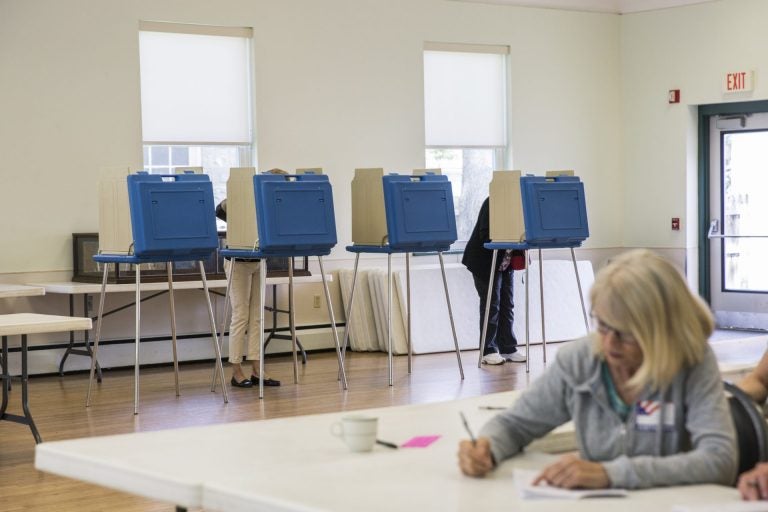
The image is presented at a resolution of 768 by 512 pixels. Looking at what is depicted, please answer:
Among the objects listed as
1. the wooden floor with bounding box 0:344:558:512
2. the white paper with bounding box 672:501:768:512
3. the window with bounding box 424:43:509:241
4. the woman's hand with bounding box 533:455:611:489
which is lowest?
the wooden floor with bounding box 0:344:558:512

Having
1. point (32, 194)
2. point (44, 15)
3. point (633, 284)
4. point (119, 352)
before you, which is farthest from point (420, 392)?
point (633, 284)

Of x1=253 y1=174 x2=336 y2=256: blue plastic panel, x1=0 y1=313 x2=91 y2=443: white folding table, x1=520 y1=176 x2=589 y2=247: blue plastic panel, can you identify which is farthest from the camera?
x1=520 y1=176 x2=589 y2=247: blue plastic panel

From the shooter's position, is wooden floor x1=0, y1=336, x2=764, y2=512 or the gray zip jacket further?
wooden floor x1=0, y1=336, x2=764, y2=512

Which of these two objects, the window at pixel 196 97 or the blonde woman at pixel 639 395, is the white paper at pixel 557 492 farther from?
the window at pixel 196 97

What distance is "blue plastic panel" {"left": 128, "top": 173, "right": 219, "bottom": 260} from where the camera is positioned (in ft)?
20.0

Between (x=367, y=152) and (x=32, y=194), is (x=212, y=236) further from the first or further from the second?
(x=367, y=152)

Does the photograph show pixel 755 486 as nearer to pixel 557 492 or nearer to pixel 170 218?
pixel 557 492

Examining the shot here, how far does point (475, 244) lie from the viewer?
8.05 m

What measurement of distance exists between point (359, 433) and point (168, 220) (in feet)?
13.8

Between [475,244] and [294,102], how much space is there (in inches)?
75.2

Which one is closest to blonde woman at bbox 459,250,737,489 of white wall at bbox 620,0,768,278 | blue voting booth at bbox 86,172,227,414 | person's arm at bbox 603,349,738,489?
person's arm at bbox 603,349,738,489

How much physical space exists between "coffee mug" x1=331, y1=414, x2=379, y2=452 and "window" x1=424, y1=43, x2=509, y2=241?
24.4ft

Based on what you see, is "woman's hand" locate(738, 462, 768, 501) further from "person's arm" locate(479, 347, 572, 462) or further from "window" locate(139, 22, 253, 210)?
"window" locate(139, 22, 253, 210)

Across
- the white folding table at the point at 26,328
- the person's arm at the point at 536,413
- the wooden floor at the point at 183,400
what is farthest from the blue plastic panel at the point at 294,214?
the person's arm at the point at 536,413
